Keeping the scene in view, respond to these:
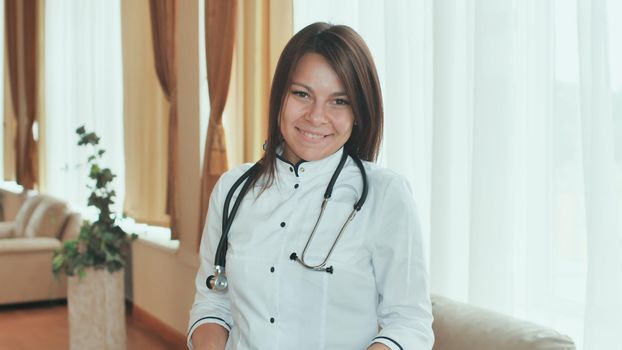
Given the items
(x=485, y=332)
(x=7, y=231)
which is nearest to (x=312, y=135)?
(x=485, y=332)

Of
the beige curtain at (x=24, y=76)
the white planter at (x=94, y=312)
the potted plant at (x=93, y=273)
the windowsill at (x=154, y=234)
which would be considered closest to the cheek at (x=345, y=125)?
the potted plant at (x=93, y=273)

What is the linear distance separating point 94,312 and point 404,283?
362 centimetres

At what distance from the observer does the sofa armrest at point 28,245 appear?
631 cm

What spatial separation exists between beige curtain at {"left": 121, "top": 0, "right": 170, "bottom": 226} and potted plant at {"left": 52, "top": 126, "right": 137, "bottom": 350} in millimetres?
695

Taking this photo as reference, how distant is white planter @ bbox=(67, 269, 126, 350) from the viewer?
4.84 metres

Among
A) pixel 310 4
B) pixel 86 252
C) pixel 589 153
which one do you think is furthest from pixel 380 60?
pixel 86 252

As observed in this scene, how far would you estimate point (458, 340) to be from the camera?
2174 millimetres

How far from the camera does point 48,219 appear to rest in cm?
682

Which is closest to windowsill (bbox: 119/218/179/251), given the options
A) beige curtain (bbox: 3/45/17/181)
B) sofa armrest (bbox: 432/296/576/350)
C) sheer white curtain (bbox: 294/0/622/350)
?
sheer white curtain (bbox: 294/0/622/350)

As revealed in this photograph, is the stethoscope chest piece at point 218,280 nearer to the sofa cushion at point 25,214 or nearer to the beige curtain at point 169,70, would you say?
the beige curtain at point 169,70

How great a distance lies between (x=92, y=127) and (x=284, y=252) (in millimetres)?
5466

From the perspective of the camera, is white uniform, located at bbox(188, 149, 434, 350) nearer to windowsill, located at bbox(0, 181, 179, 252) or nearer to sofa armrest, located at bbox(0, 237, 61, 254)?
windowsill, located at bbox(0, 181, 179, 252)

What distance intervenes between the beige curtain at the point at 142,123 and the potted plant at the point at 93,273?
70 cm

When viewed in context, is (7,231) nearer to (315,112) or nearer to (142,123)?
(142,123)
